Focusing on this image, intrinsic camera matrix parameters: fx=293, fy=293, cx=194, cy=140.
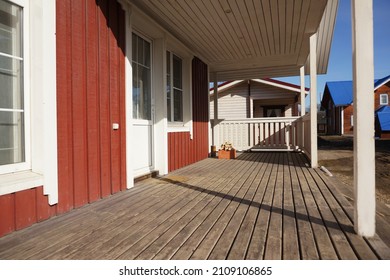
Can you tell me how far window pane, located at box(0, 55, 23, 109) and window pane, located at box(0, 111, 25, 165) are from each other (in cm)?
8

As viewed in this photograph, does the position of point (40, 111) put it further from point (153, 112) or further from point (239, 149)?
point (239, 149)

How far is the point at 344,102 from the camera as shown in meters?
21.8

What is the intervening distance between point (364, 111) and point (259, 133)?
6.84 metres

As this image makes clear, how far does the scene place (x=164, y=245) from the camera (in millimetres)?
1793

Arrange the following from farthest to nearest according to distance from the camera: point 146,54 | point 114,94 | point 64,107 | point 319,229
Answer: point 146,54 < point 114,94 < point 64,107 < point 319,229

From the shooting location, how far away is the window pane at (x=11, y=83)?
82.0 inches

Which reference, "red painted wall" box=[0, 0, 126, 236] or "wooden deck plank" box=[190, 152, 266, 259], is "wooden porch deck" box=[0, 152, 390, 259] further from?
"red painted wall" box=[0, 0, 126, 236]

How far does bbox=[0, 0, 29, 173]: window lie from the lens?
2092mm

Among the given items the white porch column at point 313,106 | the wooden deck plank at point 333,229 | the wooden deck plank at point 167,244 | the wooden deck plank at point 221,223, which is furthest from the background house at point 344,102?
the wooden deck plank at point 167,244

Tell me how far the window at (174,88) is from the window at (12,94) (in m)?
2.89

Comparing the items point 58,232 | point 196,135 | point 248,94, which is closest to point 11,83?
point 58,232

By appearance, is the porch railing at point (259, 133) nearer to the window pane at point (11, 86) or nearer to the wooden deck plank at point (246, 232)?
the wooden deck plank at point (246, 232)

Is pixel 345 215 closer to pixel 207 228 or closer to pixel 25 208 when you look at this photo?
pixel 207 228
